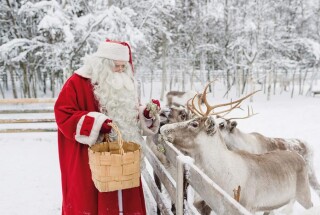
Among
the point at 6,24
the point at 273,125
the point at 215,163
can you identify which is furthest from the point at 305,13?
the point at 215,163

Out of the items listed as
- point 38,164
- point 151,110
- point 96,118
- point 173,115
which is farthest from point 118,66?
point 38,164

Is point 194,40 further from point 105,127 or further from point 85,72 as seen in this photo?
point 105,127

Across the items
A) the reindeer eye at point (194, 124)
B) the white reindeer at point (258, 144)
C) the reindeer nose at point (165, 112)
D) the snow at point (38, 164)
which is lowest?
the snow at point (38, 164)

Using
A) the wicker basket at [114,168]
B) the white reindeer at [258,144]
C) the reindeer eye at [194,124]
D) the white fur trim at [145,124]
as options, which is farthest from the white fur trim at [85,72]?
the white reindeer at [258,144]

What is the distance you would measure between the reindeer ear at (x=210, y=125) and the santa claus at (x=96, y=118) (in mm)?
641

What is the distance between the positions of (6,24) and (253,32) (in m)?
15.2

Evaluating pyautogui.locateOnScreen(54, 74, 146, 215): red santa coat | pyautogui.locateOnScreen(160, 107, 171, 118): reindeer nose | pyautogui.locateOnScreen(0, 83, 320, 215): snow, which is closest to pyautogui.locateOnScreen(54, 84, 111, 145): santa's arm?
pyautogui.locateOnScreen(54, 74, 146, 215): red santa coat

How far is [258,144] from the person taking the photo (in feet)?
19.3

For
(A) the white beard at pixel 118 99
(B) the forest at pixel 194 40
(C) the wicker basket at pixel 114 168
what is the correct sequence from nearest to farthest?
1. (C) the wicker basket at pixel 114 168
2. (A) the white beard at pixel 118 99
3. (B) the forest at pixel 194 40

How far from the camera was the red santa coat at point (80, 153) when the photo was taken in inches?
109

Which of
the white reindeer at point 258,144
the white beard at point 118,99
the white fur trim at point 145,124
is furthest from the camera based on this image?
the white reindeer at point 258,144

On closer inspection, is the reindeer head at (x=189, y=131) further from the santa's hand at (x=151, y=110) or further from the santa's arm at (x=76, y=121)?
the santa's arm at (x=76, y=121)

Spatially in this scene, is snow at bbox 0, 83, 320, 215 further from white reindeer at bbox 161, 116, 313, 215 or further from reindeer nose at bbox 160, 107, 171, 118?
reindeer nose at bbox 160, 107, 171, 118

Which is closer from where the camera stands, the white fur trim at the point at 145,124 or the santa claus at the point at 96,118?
the santa claus at the point at 96,118
